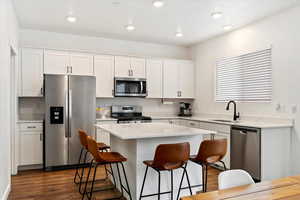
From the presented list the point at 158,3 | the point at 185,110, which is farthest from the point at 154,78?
the point at 158,3

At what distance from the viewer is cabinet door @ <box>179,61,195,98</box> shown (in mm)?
6086

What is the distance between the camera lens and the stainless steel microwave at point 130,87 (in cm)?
538

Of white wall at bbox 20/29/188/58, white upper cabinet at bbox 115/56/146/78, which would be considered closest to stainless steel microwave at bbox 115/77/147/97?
white upper cabinet at bbox 115/56/146/78

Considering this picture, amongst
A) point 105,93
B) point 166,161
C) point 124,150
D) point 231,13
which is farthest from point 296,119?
point 105,93

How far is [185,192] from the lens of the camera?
3109mm

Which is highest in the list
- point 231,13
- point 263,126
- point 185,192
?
point 231,13

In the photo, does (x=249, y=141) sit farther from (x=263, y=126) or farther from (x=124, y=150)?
(x=124, y=150)

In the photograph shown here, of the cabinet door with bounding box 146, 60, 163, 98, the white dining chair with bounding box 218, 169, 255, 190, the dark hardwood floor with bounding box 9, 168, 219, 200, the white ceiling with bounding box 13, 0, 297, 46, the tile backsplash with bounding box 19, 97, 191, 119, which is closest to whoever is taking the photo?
the white dining chair with bounding box 218, 169, 255, 190

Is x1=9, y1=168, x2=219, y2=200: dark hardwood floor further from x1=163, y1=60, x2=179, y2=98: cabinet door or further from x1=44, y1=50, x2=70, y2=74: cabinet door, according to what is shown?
x1=163, y1=60, x2=179, y2=98: cabinet door

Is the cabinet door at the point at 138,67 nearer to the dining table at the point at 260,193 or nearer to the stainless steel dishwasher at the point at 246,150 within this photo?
the stainless steel dishwasher at the point at 246,150

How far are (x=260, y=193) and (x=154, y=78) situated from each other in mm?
4466

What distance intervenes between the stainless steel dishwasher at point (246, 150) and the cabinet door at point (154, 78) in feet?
7.29

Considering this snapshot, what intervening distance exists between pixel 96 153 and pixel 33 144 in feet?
7.72

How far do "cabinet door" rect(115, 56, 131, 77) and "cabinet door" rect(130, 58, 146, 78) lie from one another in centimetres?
10
